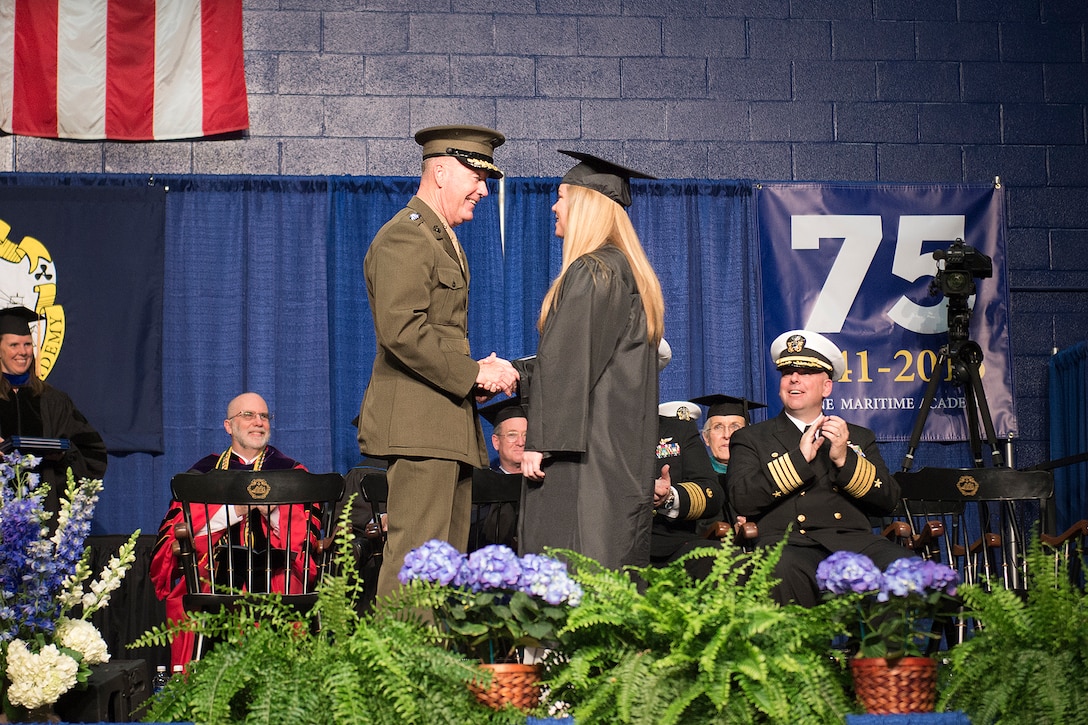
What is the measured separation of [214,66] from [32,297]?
1.46m

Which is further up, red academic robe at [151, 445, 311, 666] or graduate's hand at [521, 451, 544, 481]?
graduate's hand at [521, 451, 544, 481]

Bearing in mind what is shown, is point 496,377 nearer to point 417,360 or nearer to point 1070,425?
point 417,360

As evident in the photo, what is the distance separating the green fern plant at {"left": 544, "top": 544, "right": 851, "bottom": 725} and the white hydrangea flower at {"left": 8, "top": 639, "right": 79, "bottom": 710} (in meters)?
1.01

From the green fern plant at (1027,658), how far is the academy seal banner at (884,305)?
3791 millimetres

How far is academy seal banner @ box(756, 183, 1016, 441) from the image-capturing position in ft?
20.3

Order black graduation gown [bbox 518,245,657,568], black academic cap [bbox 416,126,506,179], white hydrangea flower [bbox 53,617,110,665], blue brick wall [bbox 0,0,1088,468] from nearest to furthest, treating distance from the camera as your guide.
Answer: white hydrangea flower [bbox 53,617,110,665] < black graduation gown [bbox 518,245,657,568] < black academic cap [bbox 416,126,506,179] < blue brick wall [bbox 0,0,1088,468]

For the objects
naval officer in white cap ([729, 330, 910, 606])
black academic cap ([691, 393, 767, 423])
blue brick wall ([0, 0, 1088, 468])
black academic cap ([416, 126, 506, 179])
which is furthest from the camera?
blue brick wall ([0, 0, 1088, 468])

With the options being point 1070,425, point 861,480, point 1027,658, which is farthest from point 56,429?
point 1070,425

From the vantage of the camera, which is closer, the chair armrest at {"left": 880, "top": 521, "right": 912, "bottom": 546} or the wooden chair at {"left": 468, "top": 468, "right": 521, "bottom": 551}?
the chair armrest at {"left": 880, "top": 521, "right": 912, "bottom": 546}

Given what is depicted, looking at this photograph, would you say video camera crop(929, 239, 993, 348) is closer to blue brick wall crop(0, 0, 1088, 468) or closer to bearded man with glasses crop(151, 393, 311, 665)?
blue brick wall crop(0, 0, 1088, 468)

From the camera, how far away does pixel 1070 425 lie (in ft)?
19.7

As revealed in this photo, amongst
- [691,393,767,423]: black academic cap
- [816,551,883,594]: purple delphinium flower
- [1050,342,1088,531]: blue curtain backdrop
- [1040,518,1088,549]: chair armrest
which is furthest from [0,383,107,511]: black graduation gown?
[1050,342,1088,531]: blue curtain backdrop

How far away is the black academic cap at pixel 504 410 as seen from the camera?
5.01 meters

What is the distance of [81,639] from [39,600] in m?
0.14
